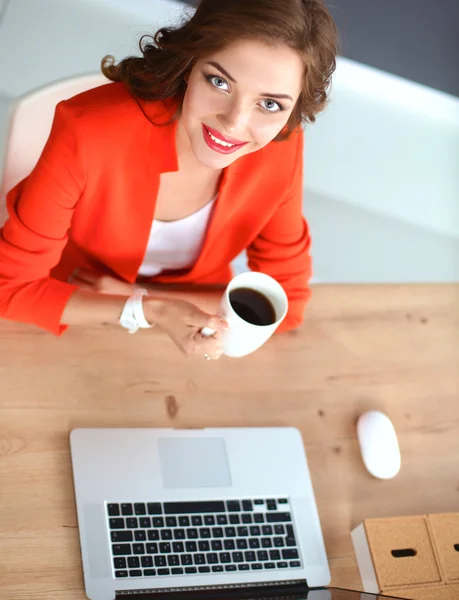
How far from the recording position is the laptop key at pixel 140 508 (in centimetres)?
108

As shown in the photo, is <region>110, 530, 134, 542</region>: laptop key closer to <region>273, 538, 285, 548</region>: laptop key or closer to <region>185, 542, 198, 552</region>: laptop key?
<region>185, 542, 198, 552</region>: laptop key

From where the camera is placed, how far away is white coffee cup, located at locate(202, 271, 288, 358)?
1.09m

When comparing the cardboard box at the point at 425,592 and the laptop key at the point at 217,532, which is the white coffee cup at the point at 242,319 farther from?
the cardboard box at the point at 425,592

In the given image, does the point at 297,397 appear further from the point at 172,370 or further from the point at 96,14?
the point at 96,14

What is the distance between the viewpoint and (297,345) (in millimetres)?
1374

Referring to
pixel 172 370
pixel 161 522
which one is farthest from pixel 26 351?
pixel 161 522

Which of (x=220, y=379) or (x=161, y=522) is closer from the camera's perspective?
(x=161, y=522)

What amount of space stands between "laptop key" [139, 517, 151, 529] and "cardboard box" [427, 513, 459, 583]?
454 mm

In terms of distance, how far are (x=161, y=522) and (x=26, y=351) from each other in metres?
0.36

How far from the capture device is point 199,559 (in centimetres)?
107

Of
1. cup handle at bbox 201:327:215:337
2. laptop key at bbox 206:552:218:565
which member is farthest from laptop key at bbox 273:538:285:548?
cup handle at bbox 201:327:215:337

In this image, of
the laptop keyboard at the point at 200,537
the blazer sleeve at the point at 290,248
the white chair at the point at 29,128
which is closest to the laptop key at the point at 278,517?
the laptop keyboard at the point at 200,537

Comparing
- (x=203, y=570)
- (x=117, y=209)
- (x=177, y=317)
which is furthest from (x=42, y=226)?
(x=203, y=570)

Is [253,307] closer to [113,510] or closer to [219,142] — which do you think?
[219,142]
